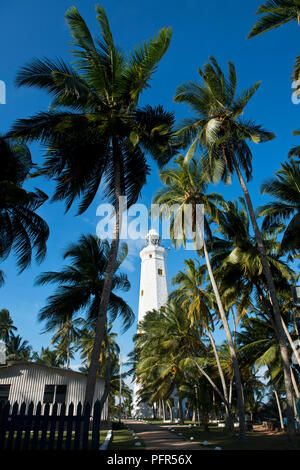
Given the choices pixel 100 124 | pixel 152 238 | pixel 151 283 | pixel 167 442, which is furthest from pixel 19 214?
pixel 152 238

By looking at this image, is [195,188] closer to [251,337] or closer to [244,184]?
[244,184]

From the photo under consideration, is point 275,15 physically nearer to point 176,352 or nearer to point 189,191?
point 189,191

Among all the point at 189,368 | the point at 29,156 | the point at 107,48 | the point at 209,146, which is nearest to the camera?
the point at 107,48

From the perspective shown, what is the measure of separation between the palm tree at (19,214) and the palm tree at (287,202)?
37.1 ft

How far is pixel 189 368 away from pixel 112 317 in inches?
374

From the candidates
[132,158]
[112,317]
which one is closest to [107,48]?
[132,158]

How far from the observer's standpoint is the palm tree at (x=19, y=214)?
444 inches

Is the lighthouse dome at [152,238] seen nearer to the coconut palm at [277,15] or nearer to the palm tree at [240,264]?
the palm tree at [240,264]

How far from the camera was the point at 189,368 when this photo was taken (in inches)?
904

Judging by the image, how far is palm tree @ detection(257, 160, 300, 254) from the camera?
48.8ft

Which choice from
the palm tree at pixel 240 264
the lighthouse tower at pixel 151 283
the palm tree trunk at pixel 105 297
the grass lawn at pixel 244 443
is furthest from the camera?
the lighthouse tower at pixel 151 283

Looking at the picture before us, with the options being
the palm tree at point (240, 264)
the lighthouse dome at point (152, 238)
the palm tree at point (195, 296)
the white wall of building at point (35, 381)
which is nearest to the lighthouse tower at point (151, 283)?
the lighthouse dome at point (152, 238)

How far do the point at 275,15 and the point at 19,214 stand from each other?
1200 centimetres

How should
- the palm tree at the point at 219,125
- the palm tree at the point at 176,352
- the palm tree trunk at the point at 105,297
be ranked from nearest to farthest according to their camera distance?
the palm tree trunk at the point at 105,297 → the palm tree at the point at 219,125 → the palm tree at the point at 176,352
